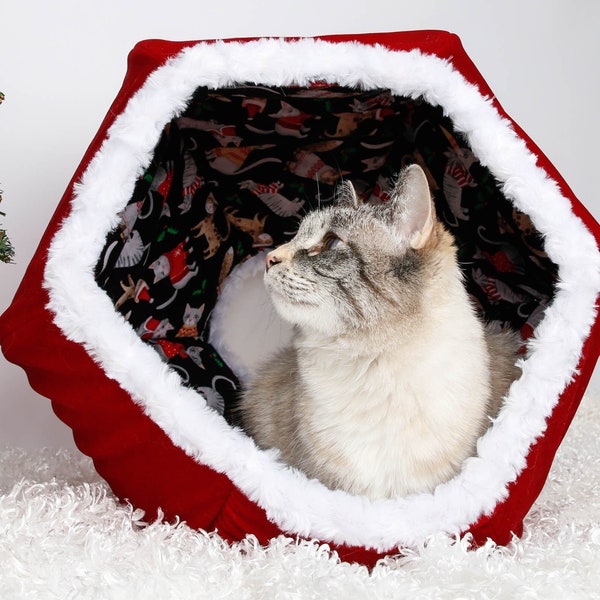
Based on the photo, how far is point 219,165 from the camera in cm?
173

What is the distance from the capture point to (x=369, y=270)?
115cm

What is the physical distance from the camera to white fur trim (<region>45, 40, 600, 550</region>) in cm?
109

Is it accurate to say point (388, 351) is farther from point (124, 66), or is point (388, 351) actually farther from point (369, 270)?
point (124, 66)

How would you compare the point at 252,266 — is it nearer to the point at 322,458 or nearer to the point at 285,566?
the point at 322,458

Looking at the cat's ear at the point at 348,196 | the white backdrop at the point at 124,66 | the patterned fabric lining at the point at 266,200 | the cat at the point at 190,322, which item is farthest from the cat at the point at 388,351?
the white backdrop at the point at 124,66

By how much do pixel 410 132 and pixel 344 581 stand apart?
42.2 inches

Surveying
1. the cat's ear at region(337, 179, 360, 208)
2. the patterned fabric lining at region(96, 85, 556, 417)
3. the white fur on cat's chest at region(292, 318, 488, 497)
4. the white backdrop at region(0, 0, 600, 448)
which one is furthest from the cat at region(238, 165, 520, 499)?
the white backdrop at region(0, 0, 600, 448)

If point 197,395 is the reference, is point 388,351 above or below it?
above

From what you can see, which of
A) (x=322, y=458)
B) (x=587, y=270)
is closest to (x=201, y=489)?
(x=322, y=458)

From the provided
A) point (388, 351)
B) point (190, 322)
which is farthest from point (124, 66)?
point (388, 351)

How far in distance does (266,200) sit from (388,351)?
81 cm

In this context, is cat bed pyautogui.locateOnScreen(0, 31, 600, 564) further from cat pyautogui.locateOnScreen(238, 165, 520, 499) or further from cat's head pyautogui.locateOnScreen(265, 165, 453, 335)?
cat's head pyautogui.locateOnScreen(265, 165, 453, 335)

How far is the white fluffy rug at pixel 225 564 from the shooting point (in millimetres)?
931

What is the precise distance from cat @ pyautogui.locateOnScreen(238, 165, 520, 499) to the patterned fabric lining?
0.33 metres
